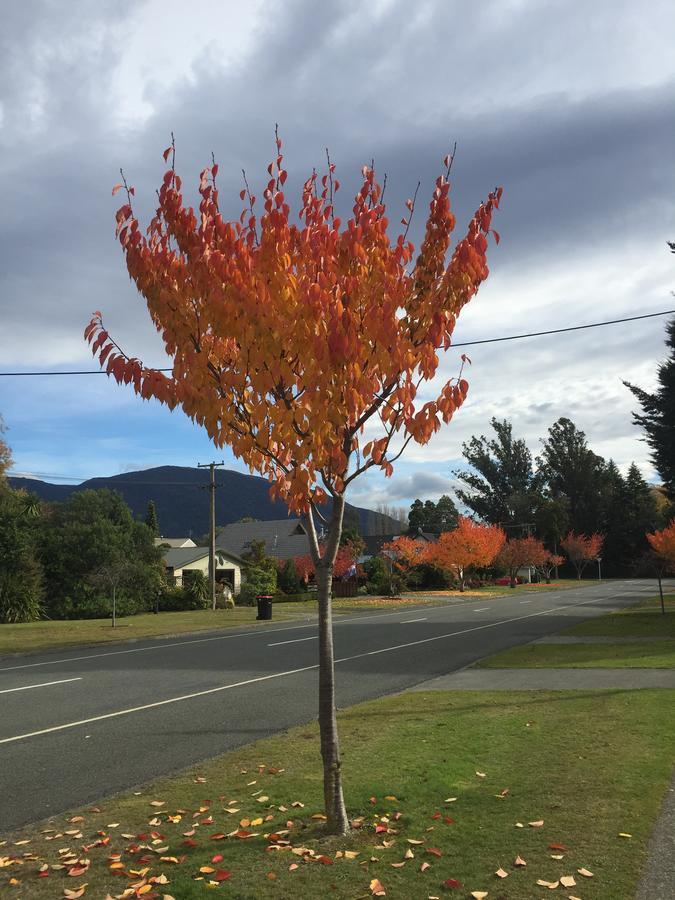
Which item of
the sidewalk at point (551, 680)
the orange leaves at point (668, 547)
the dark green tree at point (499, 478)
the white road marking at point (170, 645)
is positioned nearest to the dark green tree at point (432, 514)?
the dark green tree at point (499, 478)

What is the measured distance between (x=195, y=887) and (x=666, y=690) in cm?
862

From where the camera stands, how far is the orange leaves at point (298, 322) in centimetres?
499

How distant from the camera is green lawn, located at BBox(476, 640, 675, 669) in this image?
14336 mm

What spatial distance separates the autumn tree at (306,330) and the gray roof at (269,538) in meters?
69.7

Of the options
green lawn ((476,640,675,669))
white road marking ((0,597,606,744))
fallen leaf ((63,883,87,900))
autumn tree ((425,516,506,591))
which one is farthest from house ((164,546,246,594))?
fallen leaf ((63,883,87,900))

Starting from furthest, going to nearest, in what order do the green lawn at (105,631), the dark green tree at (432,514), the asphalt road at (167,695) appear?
the dark green tree at (432,514) < the green lawn at (105,631) < the asphalt road at (167,695)

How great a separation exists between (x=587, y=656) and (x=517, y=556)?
2344 inches

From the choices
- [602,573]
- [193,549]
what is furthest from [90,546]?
[602,573]

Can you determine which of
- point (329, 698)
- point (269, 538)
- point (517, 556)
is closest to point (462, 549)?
point (517, 556)

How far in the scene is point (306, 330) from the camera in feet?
16.4

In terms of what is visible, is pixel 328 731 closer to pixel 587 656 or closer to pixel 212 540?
pixel 587 656

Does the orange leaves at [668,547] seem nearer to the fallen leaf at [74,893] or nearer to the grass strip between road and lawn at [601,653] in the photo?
the grass strip between road and lawn at [601,653]

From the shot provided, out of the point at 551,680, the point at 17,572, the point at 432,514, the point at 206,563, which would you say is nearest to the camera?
the point at 551,680

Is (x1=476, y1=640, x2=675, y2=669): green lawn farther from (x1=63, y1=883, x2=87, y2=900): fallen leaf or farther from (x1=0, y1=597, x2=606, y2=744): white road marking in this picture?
(x1=63, y1=883, x2=87, y2=900): fallen leaf
